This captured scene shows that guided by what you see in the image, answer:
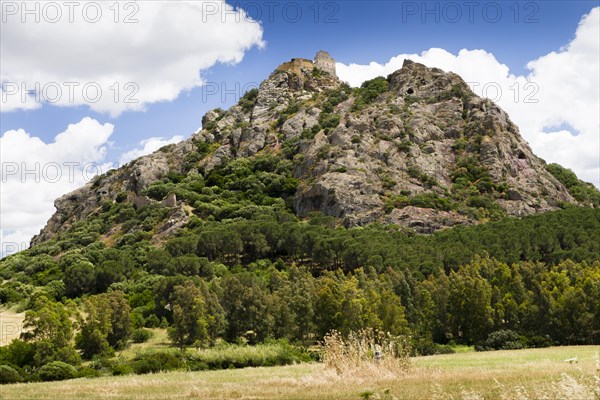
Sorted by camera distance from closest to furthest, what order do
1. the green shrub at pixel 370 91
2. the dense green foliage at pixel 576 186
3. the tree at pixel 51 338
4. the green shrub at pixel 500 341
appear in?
the tree at pixel 51 338 → the green shrub at pixel 500 341 → the dense green foliage at pixel 576 186 → the green shrub at pixel 370 91

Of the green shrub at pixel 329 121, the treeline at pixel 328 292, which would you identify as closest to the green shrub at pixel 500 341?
the treeline at pixel 328 292

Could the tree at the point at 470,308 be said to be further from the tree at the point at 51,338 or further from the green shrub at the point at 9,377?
the green shrub at the point at 9,377

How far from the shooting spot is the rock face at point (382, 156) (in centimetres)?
11756

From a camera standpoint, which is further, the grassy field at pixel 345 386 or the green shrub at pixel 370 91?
the green shrub at pixel 370 91

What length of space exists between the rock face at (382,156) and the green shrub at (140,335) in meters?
56.9

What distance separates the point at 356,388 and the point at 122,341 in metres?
44.0

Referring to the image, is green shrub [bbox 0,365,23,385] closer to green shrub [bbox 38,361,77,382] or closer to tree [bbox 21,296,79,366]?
green shrub [bbox 38,361,77,382]

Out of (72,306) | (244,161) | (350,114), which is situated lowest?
(72,306)

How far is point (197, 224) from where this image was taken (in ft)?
384

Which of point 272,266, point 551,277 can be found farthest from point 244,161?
point 551,277

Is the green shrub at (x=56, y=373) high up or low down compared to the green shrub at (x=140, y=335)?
down

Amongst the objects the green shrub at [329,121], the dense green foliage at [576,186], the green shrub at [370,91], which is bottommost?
the dense green foliage at [576,186]

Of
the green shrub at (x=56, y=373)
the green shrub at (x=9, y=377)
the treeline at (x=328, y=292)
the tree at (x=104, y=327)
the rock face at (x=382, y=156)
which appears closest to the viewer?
the green shrub at (x=9, y=377)

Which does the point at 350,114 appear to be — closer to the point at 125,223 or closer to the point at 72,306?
the point at 125,223
